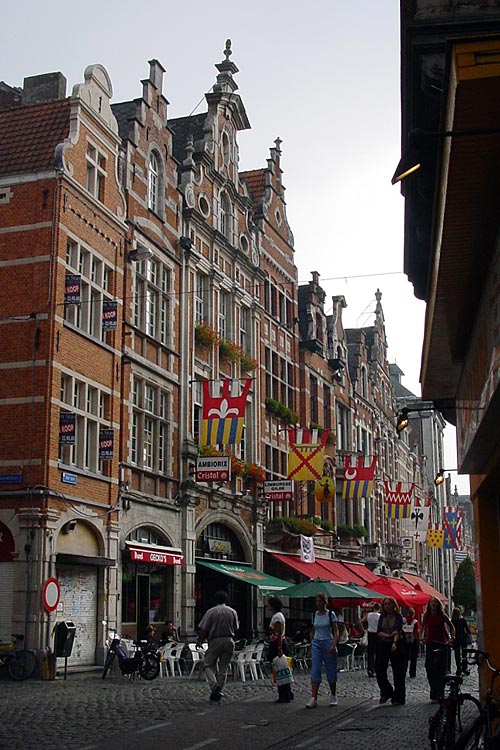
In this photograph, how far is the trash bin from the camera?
64.0ft

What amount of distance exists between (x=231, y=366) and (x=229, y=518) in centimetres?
507

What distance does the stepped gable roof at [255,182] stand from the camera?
39.7 m

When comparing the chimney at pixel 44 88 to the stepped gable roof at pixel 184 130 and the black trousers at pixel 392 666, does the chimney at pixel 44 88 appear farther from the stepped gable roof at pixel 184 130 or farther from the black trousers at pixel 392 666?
the black trousers at pixel 392 666

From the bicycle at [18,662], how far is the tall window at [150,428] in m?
6.94

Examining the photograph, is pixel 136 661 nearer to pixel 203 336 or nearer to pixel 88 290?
pixel 88 290

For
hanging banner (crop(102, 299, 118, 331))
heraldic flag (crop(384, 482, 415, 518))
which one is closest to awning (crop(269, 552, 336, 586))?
heraldic flag (crop(384, 482, 415, 518))

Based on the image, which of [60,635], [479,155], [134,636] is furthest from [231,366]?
[479,155]

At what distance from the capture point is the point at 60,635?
19797 mm

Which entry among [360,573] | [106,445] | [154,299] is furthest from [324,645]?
[360,573]

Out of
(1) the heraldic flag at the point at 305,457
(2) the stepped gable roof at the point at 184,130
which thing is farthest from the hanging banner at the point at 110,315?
(2) the stepped gable roof at the point at 184,130

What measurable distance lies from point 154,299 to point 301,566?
11.4m

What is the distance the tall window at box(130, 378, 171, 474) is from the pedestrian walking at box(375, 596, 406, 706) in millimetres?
12671

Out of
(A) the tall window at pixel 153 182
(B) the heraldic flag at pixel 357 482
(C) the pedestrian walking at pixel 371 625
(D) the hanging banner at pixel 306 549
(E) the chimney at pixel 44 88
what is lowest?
(C) the pedestrian walking at pixel 371 625

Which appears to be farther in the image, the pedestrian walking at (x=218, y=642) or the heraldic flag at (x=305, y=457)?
the heraldic flag at (x=305, y=457)
